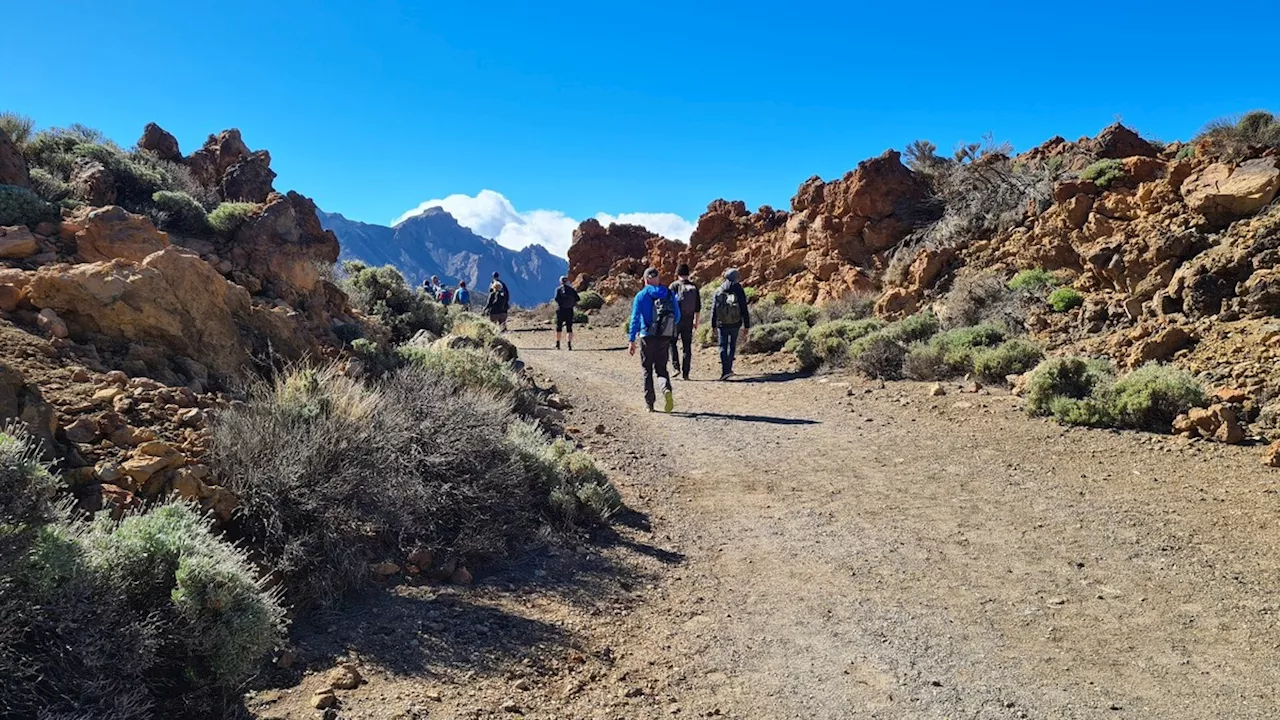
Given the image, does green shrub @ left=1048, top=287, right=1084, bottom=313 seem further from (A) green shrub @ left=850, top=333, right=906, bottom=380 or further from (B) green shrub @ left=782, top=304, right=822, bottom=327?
(B) green shrub @ left=782, top=304, right=822, bottom=327

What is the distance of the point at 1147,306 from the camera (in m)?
10.1

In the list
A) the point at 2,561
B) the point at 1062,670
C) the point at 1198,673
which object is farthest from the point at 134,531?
the point at 1198,673

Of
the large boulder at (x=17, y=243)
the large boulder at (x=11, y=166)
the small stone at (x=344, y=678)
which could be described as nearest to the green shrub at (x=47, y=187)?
the large boulder at (x=11, y=166)

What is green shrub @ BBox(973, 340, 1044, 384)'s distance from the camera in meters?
9.70

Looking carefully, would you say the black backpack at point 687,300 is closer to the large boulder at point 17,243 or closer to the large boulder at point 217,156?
the large boulder at point 217,156

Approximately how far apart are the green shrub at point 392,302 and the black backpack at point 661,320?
4350 millimetres

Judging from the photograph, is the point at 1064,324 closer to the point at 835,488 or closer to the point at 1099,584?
the point at 835,488

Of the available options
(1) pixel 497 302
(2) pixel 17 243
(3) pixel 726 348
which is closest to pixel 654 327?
(3) pixel 726 348

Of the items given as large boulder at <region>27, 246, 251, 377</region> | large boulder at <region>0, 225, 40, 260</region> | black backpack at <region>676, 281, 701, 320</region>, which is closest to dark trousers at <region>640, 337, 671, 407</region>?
A: black backpack at <region>676, 281, 701, 320</region>

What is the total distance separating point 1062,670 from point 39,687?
4.06 m

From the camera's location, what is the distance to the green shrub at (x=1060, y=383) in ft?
26.4

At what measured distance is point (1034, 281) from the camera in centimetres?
1302

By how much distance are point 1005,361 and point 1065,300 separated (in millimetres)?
3017

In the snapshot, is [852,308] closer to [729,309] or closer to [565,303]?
[729,309]
